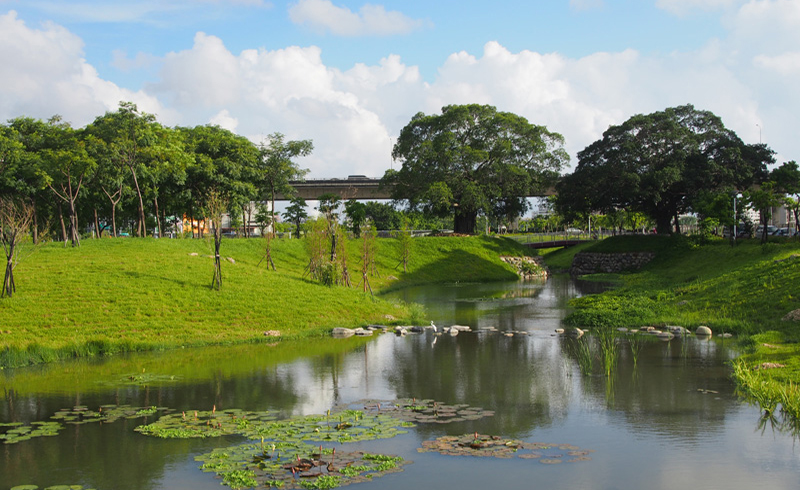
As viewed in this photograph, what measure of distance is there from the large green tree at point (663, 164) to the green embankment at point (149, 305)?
3791 centimetres

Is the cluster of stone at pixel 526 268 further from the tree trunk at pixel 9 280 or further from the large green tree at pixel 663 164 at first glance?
the tree trunk at pixel 9 280

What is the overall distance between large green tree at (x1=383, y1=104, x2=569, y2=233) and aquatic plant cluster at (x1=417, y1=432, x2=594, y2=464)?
180ft

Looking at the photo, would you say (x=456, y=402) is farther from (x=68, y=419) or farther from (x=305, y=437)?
(x=68, y=419)

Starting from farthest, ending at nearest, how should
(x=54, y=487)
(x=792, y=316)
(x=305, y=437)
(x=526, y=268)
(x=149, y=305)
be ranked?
(x=526, y=268) → (x=149, y=305) → (x=792, y=316) → (x=305, y=437) → (x=54, y=487)

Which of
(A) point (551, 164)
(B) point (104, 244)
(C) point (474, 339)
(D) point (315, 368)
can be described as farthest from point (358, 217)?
(D) point (315, 368)

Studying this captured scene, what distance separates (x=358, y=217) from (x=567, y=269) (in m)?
26.9

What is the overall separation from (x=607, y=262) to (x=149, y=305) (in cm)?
5366

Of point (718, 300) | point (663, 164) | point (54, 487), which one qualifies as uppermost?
point (663, 164)

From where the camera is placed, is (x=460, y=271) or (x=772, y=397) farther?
(x=460, y=271)

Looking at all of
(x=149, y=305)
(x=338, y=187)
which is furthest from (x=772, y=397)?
(x=338, y=187)

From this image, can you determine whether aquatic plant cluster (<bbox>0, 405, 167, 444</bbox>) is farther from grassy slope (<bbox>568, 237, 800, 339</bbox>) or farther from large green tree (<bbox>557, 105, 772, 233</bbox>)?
large green tree (<bbox>557, 105, 772, 233</bbox>)

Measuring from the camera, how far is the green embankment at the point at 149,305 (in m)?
26.7

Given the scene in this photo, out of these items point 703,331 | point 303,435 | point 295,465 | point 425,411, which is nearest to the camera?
point 295,465

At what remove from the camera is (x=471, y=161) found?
7250cm
